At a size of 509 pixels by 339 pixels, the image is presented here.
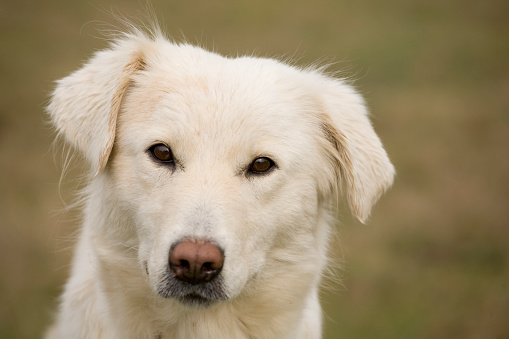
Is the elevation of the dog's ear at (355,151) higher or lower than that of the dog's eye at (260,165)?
higher

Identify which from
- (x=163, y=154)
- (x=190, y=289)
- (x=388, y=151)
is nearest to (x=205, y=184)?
(x=163, y=154)

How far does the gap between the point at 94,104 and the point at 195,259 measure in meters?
1.26

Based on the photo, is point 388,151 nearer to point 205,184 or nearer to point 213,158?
point 213,158

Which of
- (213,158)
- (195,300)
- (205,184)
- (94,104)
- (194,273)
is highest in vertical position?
(94,104)

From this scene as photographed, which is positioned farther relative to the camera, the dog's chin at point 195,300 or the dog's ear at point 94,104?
the dog's ear at point 94,104

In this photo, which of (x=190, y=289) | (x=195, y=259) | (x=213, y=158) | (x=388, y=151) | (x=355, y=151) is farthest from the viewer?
(x=388, y=151)

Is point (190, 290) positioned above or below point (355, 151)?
below

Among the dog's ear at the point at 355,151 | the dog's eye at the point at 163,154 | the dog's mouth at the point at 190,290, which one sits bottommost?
the dog's mouth at the point at 190,290

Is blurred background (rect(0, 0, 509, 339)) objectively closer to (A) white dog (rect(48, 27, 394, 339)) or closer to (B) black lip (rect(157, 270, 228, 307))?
(A) white dog (rect(48, 27, 394, 339))

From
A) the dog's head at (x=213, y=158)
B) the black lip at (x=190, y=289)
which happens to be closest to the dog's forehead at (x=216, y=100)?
the dog's head at (x=213, y=158)

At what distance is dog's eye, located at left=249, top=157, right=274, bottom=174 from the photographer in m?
3.88

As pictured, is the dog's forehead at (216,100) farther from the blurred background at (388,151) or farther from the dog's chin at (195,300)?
the blurred background at (388,151)

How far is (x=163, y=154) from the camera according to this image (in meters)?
3.80

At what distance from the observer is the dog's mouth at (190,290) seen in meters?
3.53
